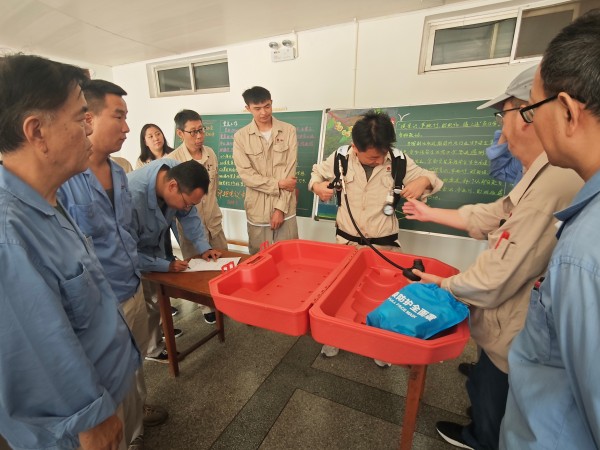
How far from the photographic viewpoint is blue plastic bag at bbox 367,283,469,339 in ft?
2.69

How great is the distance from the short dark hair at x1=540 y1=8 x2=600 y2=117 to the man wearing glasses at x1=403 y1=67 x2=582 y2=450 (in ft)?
1.24

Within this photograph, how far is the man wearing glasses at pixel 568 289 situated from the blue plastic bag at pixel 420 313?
0.22m

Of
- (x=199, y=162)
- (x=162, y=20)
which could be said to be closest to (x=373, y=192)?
(x=199, y=162)

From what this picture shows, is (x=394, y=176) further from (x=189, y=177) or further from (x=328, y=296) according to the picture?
(x=189, y=177)

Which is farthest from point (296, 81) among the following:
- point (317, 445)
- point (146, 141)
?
point (317, 445)

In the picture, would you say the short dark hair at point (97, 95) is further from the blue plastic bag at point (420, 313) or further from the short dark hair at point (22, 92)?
the blue plastic bag at point (420, 313)

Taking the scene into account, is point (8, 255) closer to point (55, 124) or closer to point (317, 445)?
point (55, 124)

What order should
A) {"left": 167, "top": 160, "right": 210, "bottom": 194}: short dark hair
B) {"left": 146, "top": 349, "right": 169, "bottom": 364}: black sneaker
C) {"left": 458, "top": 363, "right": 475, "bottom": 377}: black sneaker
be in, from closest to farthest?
{"left": 167, "top": 160, "right": 210, "bottom": 194}: short dark hair → {"left": 458, "top": 363, "right": 475, "bottom": 377}: black sneaker → {"left": 146, "top": 349, "right": 169, "bottom": 364}: black sneaker

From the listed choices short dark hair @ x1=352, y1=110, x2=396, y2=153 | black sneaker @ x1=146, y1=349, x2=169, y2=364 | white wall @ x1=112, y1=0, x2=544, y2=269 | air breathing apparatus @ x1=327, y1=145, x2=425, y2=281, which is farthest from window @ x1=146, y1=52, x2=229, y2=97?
black sneaker @ x1=146, y1=349, x2=169, y2=364

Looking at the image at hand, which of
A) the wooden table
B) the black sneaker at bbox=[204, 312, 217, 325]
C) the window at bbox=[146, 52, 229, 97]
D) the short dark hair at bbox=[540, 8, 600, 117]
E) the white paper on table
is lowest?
the black sneaker at bbox=[204, 312, 217, 325]

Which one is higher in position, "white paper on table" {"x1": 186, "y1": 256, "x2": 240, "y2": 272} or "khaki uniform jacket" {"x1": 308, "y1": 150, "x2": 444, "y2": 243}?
"khaki uniform jacket" {"x1": 308, "y1": 150, "x2": 444, "y2": 243}

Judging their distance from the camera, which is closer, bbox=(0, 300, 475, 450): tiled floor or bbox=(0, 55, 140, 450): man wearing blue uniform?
bbox=(0, 55, 140, 450): man wearing blue uniform

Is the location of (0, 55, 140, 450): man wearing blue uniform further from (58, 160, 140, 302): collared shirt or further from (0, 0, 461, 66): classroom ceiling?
(0, 0, 461, 66): classroom ceiling

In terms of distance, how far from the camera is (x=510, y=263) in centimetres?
84
